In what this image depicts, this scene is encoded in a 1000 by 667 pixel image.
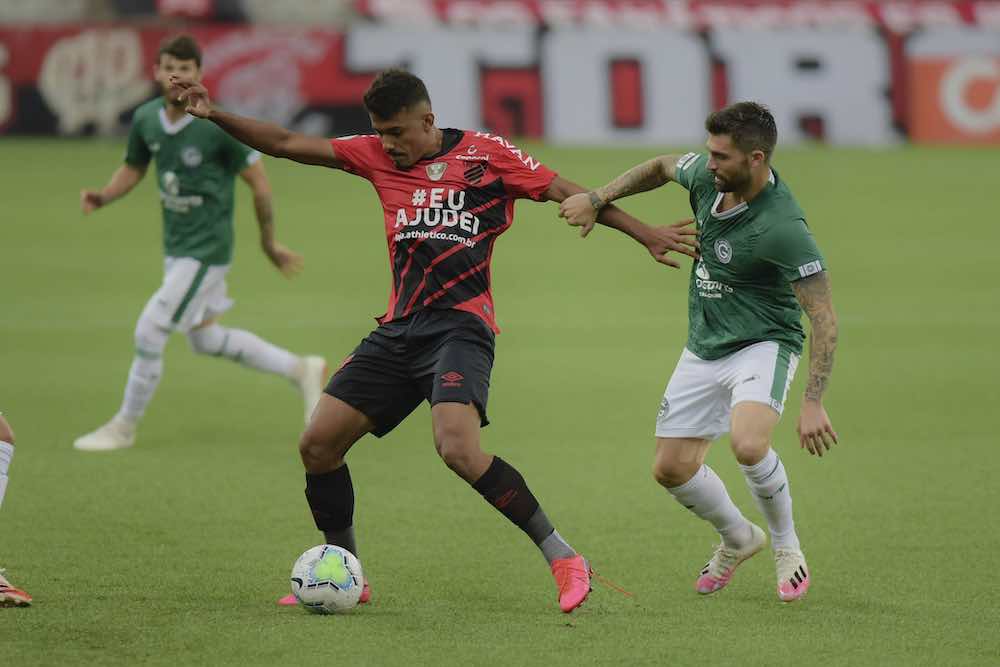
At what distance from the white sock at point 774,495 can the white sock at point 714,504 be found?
0.14 metres

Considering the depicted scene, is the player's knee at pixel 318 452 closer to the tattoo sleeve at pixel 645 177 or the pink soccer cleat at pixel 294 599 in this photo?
the pink soccer cleat at pixel 294 599

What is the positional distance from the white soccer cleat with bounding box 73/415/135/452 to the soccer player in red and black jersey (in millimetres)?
3639

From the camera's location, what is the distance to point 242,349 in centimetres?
1072

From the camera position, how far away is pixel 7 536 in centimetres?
790

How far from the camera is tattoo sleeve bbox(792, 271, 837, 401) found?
670 centimetres

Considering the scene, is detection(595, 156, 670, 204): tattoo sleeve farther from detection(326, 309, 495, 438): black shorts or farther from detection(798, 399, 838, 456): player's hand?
detection(798, 399, 838, 456): player's hand

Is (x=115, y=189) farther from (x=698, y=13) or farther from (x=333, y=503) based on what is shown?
(x=698, y=13)

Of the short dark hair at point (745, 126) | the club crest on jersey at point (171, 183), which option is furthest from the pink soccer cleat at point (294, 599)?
the club crest on jersey at point (171, 183)

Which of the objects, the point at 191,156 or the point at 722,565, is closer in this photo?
the point at 722,565

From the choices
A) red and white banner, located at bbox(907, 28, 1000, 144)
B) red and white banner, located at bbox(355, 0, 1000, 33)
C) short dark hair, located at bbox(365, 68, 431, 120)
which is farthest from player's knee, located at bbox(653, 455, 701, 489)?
red and white banner, located at bbox(907, 28, 1000, 144)

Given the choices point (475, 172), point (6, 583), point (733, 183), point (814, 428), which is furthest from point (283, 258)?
point (814, 428)

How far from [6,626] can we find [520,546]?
2575mm

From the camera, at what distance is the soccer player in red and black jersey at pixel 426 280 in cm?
673

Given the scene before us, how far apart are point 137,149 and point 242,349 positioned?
4.74ft
